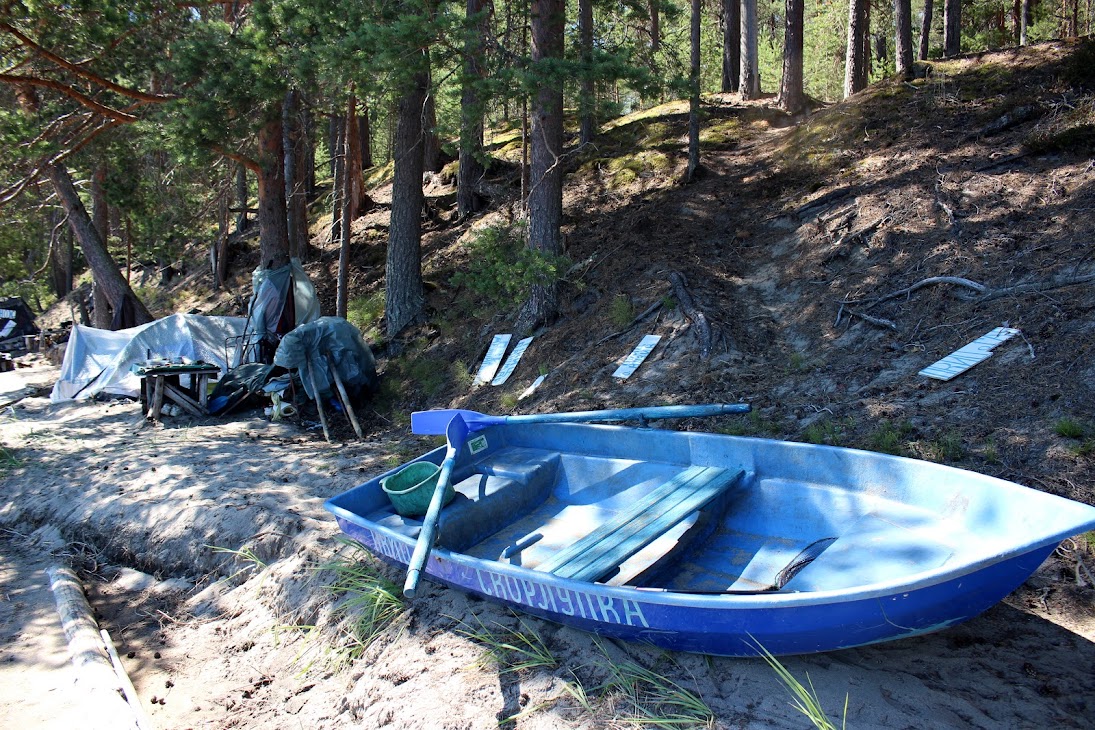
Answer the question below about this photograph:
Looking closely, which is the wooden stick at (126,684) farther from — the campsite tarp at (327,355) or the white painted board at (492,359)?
the white painted board at (492,359)

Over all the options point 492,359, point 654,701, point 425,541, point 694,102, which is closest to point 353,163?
point 492,359

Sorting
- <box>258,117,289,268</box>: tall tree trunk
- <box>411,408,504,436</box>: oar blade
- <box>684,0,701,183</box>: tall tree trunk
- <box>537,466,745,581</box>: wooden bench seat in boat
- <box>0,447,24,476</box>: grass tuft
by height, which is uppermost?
<box>684,0,701,183</box>: tall tree trunk

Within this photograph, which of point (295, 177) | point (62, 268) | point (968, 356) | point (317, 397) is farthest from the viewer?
point (62, 268)

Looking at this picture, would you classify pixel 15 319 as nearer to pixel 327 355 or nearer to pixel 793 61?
pixel 327 355

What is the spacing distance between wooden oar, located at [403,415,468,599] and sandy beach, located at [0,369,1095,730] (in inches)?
20.8

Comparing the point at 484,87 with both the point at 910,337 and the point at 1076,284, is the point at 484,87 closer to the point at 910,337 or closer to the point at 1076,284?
the point at 910,337

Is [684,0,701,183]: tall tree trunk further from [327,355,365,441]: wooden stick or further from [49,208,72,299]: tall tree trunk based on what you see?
[49,208,72,299]: tall tree trunk

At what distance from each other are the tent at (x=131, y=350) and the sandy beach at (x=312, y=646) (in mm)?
4725

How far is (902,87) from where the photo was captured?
11.0 meters

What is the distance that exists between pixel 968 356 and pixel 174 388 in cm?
950

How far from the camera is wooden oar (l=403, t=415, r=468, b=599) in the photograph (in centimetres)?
404

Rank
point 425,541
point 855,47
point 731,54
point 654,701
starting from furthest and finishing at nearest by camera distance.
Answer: point 731,54 → point 855,47 → point 425,541 → point 654,701

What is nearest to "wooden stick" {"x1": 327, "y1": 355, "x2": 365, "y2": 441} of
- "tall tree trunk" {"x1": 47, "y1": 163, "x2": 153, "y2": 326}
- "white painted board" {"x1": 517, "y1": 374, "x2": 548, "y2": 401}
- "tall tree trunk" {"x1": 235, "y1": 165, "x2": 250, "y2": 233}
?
"white painted board" {"x1": 517, "y1": 374, "x2": 548, "y2": 401}

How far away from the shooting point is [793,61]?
42.9 feet
